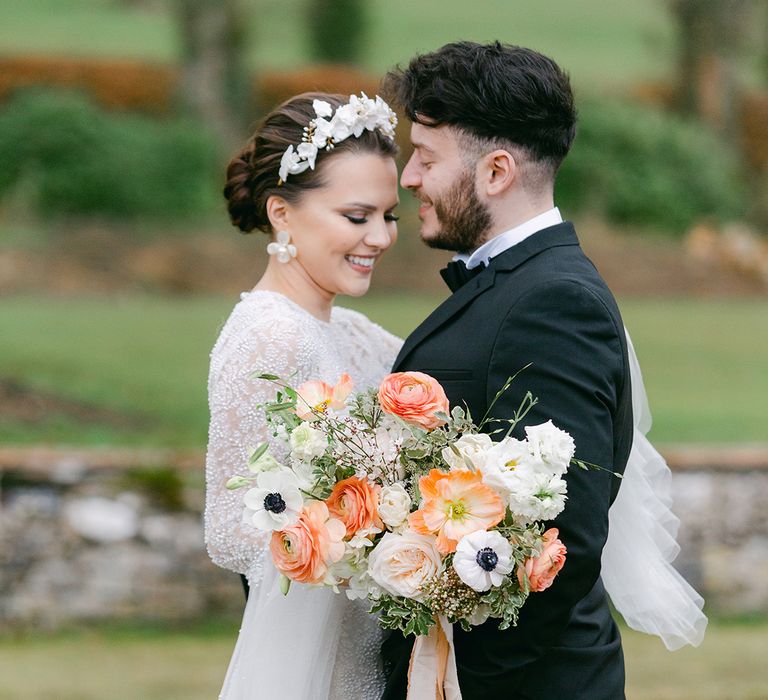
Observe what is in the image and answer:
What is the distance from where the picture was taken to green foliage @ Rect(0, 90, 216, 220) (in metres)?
9.76

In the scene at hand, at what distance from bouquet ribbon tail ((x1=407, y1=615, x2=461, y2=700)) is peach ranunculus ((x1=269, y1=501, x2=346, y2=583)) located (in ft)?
1.07

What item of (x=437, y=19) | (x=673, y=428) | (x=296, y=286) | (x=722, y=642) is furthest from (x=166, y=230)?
(x=296, y=286)

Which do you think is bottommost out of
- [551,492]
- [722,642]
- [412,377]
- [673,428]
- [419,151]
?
→ [722,642]

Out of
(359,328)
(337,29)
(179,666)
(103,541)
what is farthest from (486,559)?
(337,29)

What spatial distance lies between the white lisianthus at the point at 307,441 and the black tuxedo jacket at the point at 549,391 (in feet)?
1.38

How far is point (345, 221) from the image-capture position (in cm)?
339

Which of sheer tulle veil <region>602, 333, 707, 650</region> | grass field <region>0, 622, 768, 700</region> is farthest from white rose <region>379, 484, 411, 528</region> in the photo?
grass field <region>0, 622, 768, 700</region>

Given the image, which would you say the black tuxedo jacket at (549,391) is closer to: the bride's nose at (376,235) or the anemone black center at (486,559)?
the anemone black center at (486,559)

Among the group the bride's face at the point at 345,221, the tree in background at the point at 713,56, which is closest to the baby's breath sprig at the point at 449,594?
the bride's face at the point at 345,221

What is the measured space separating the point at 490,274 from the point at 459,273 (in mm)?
158

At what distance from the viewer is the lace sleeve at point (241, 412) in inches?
125

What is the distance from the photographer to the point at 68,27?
1019 cm

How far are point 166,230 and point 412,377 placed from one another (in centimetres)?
790

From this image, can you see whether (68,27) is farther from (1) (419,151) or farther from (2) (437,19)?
(1) (419,151)
